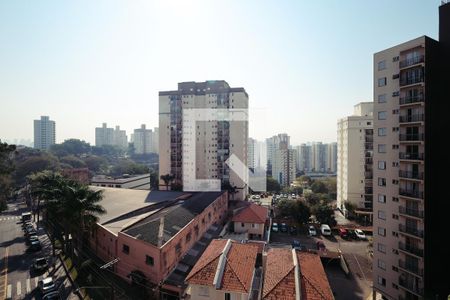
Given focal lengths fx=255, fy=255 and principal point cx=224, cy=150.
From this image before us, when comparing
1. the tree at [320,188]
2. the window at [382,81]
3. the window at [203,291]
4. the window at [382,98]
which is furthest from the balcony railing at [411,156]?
the tree at [320,188]

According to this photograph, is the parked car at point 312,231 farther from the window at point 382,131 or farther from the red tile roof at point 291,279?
the window at point 382,131

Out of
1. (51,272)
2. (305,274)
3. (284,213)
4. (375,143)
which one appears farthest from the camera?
(284,213)

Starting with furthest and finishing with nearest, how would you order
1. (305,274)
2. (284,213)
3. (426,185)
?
(284,213)
(426,185)
(305,274)

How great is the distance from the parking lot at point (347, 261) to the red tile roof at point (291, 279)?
6291mm

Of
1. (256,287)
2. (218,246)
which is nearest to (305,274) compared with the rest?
(256,287)

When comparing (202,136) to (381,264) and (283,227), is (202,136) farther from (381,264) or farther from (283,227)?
(381,264)

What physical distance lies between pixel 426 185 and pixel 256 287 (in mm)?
13061

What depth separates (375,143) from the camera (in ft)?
63.7

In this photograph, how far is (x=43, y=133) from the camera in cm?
15312

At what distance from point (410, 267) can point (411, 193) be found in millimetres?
4942

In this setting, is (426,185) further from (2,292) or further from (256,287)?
(2,292)

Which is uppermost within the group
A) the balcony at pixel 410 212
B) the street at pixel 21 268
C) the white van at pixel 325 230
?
the balcony at pixel 410 212

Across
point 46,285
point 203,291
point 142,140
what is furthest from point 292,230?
point 142,140

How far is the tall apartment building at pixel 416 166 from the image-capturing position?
1673 cm
